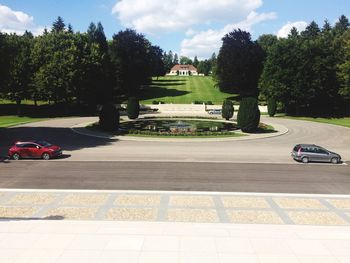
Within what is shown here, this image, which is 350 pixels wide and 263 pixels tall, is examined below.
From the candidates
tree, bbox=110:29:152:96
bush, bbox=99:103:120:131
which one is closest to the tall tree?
tree, bbox=110:29:152:96

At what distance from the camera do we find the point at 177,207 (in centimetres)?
1798

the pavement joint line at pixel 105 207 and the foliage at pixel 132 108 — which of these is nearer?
the pavement joint line at pixel 105 207

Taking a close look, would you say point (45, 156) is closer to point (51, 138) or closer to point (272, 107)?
point (51, 138)

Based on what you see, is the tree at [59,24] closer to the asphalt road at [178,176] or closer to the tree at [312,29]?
the tree at [312,29]

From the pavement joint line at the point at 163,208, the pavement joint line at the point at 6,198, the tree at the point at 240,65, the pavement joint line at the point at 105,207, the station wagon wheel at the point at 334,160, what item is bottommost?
the pavement joint line at the point at 6,198

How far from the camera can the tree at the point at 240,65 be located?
87938 millimetres

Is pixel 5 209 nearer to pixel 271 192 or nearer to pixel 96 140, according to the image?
pixel 271 192

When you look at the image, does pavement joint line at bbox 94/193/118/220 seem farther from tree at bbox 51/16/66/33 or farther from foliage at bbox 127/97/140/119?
tree at bbox 51/16/66/33

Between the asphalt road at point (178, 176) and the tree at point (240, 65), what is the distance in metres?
60.5

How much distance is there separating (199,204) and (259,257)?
7.05 m

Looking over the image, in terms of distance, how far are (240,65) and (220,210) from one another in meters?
73.4

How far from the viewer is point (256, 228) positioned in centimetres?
1503

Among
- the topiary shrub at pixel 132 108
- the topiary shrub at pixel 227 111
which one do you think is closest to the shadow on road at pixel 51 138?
the topiary shrub at pixel 132 108

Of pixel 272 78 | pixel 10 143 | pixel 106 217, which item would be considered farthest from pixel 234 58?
pixel 106 217
